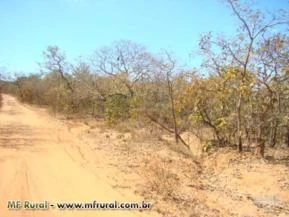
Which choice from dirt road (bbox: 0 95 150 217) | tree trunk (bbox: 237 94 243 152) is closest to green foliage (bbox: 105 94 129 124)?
dirt road (bbox: 0 95 150 217)

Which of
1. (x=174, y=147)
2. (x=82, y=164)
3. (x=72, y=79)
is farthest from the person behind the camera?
(x=72, y=79)

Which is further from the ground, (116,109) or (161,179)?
(116,109)

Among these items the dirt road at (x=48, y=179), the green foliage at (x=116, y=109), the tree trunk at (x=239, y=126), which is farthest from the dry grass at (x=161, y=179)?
the green foliage at (x=116, y=109)

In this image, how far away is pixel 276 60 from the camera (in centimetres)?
1277

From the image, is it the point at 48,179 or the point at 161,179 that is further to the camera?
the point at 161,179

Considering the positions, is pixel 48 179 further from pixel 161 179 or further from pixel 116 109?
pixel 116 109

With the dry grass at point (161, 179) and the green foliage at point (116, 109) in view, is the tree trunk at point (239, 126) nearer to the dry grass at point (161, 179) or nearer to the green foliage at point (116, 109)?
the dry grass at point (161, 179)

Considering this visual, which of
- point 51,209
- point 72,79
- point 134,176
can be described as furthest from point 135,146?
point 72,79

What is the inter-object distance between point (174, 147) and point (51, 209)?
8.29 meters

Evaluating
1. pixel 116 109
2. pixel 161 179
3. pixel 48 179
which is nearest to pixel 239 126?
pixel 161 179

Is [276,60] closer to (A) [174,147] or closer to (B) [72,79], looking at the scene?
(A) [174,147]

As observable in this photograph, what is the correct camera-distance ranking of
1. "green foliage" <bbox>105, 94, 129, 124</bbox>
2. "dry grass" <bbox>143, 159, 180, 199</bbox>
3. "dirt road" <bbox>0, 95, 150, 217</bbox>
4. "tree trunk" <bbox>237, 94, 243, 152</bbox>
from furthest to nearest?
1. "green foliage" <bbox>105, 94, 129, 124</bbox>
2. "tree trunk" <bbox>237, 94, 243, 152</bbox>
3. "dry grass" <bbox>143, 159, 180, 199</bbox>
4. "dirt road" <bbox>0, 95, 150, 217</bbox>

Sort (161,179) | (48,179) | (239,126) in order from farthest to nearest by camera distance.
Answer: (239,126), (161,179), (48,179)

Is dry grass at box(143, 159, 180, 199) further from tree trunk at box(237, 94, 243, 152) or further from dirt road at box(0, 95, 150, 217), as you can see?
tree trunk at box(237, 94, 243, 152)
